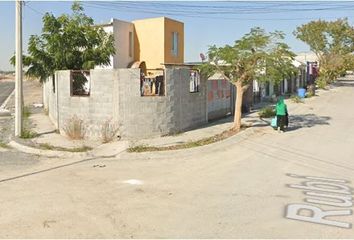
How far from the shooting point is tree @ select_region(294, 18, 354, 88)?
1684 inches

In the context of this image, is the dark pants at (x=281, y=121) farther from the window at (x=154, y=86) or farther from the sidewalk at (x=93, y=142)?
the window at (x=154, y=86)

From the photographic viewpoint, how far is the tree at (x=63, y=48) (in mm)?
16406

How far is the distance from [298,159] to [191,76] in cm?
595

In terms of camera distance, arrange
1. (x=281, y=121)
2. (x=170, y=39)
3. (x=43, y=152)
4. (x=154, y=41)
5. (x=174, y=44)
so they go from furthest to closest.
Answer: (x=174, y=44)
(x=170, y=39)
(x=154, y=41)
(x=281, y=121)
(x=43, y=152)

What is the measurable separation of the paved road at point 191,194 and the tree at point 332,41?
34214mm

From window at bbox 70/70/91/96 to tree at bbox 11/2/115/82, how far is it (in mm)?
2429

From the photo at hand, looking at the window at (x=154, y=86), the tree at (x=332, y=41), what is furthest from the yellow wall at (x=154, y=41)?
the tree at (x=332, y=41)

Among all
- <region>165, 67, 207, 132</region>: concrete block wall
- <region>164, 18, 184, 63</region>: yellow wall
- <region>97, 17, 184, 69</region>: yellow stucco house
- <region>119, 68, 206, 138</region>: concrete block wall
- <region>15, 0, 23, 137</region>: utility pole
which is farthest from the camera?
<region>164, 18, 184, 63</region>: yellow wall

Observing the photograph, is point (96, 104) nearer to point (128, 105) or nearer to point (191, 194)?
point (128, 105)

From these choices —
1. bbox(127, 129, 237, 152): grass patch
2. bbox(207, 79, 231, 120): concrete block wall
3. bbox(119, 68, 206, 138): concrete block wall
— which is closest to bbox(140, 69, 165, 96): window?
bbox(119, 68, 206, 138): concrete block wall

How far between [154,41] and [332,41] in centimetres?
2679

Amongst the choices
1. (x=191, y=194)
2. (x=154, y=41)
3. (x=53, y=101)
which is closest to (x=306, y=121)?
(x=53, y=101)

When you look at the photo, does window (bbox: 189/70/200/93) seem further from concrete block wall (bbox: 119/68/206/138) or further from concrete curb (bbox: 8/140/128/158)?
concrete curb (bbox: 8/140/128/158)

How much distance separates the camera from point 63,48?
53.8ft
